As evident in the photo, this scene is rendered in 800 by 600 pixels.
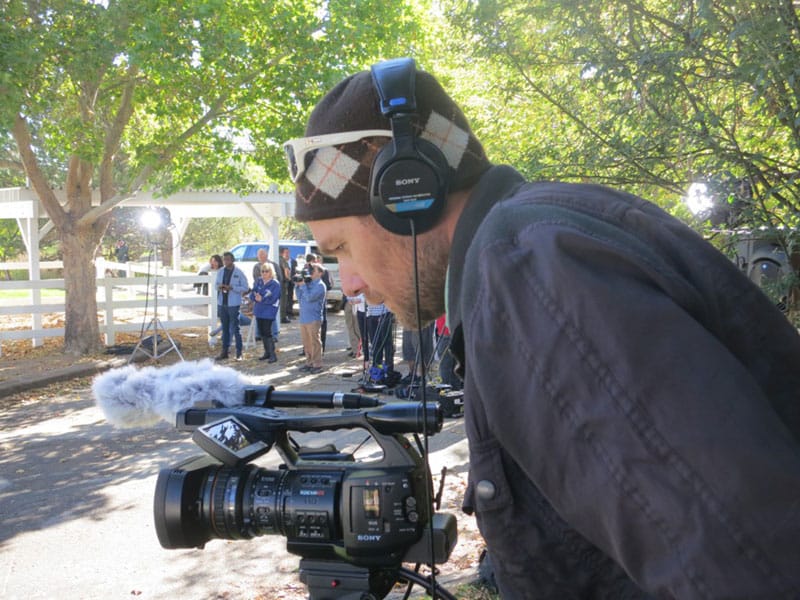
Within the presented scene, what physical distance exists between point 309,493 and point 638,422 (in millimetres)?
1186

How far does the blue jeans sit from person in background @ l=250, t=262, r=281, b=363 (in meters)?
0.69

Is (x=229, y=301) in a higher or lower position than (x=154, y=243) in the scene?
lower

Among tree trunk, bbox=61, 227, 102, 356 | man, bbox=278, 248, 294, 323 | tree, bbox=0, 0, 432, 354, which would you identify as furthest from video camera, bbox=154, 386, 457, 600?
man, bbox=278, 248, 294, 323

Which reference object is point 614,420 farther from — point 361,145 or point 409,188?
point 361,145

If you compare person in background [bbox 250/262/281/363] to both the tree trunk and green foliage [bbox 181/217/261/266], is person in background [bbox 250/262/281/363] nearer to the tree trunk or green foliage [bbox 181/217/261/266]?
the tree trunk

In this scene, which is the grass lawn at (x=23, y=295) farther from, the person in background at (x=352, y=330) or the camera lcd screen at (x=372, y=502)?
the camera lcd screen at (x=372, y=502)

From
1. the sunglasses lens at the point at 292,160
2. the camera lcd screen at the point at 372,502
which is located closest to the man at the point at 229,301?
the camera lcd screen at the point at 372,502

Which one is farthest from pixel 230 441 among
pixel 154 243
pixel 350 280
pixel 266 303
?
pixel 154 243

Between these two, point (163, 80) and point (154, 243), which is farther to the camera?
point (154, 243)

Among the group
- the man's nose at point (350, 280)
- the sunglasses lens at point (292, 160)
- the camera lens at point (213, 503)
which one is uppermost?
the sunglasses lens at point (292, 160)

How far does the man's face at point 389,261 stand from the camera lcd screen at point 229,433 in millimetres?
608

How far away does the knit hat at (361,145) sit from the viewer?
1369 millimetres

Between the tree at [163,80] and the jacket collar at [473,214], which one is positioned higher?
the tree at [163,80]

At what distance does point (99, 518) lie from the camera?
19.6ft
